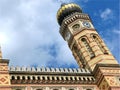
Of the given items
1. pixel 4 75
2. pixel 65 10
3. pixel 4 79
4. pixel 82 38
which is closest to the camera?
pixel 4 79

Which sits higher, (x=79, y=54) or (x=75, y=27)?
(x=75, y=27)

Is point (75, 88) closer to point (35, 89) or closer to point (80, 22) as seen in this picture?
point (35, 89)

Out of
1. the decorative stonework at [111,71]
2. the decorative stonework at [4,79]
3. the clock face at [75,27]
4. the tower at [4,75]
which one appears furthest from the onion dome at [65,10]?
the decorative stonework at [4,79]

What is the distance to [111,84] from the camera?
20.9 m

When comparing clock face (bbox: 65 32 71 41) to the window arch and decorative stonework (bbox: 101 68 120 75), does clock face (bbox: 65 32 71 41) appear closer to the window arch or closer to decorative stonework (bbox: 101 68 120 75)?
the window arch

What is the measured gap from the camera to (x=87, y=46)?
83.8ft

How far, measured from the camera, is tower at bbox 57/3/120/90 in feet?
71.1

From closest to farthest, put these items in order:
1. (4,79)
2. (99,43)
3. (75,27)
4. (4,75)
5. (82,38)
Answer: (4,79) → (4,75) → (99,43) → (82,38) → (75,27)

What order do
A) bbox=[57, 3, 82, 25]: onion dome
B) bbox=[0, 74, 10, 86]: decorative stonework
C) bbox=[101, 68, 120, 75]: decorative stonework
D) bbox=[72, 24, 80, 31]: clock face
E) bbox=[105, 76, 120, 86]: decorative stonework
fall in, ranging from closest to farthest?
bbox=[0, 74, 10, 86]: decorative stonework → bbox=[105, 76, 120, 86]: decorative stonework → bbox=[101, 68, 120, 75]: decorative stonework → bbox=[72, 24, 80, 31]: clock face → bbox=[57, 3, 82, 25]: onion dome

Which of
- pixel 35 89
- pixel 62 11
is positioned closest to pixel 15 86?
pixel 35 89

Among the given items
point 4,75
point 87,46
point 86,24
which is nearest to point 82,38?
point 87,46

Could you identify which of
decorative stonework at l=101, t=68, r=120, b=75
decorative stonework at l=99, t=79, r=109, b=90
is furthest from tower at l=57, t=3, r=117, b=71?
decorative stonework at l=99, t=79, r=109, b=90

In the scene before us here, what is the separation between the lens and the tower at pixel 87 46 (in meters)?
21.7

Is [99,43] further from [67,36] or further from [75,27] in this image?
[67,36]
